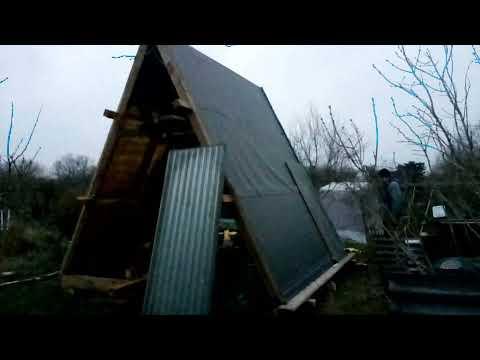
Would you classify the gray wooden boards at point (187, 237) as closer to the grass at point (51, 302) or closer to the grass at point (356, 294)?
the grass at point (51, 302)

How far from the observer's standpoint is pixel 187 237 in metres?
3.83

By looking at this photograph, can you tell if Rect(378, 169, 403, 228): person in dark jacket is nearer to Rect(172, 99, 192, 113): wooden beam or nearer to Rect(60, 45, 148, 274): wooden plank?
Rect(172, 99, 192, 113): wooden beam

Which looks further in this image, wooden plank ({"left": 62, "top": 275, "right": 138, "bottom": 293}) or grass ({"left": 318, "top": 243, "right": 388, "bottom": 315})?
wooden plank ({"left": 62, "top": 275, "right": 138, "bottom": 293})

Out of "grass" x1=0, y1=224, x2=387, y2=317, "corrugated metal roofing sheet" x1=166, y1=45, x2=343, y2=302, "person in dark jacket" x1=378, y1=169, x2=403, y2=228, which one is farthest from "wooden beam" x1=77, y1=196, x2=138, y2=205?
"person in dark jacket" x1=378, y1=169, x2=403, y2=228

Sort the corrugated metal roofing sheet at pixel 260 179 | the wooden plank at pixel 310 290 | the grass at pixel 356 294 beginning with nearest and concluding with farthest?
the wooden plank at pixel 310 290, the corrugated metal roofing sheet at pixel 260 179, the grass at pixel 356 294

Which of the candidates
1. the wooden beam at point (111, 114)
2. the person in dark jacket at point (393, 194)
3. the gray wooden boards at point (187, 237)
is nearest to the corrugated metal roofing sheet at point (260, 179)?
the gray wooden boards at point (187, 237)

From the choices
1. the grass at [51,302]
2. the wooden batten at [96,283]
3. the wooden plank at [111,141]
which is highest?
the wooden plank at [111,141]

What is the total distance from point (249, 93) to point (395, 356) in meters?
7.57

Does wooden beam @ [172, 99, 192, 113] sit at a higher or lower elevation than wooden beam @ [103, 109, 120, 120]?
lower

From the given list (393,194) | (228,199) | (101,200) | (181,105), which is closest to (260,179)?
(228,199)

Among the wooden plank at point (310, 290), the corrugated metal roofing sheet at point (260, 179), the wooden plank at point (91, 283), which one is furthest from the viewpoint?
the wooden plank at point (91, 283)

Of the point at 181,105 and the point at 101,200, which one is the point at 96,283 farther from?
the point at 181,105

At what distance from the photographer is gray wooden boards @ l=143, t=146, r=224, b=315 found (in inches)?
140

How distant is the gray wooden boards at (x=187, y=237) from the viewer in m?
3.55
